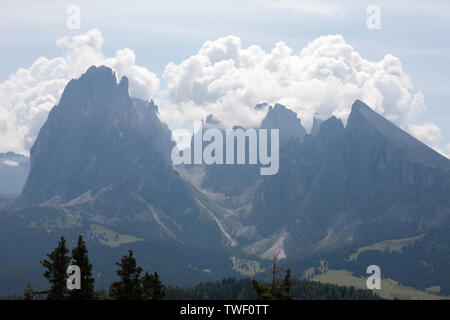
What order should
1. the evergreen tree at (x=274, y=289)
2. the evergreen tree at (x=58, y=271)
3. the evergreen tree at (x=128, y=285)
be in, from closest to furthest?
1. the evergreen tree at (x=274, y=289)
2. the evergreen tree at (x=128, y=285)
3. the evergreen tree at (x=58, y=271)

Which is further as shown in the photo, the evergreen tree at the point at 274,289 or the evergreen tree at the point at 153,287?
the evergreen tree at the point at 153,287

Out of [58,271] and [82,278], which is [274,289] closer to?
[82,278]

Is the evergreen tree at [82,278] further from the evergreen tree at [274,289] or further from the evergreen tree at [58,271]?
the evergreen tree at [274,289]

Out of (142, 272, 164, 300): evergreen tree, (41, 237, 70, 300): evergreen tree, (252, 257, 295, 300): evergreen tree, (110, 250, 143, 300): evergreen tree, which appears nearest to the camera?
(252, 257, 295, 300): evergreen tree

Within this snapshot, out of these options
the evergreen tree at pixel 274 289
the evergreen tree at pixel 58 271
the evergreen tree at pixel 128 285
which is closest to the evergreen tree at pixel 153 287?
the evergreen tree at pixel 128 285

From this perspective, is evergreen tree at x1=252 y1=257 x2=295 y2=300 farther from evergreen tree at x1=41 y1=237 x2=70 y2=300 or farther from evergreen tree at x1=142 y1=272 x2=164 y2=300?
evergreen tree at x1=41 y1=237 x2=70 y2=300

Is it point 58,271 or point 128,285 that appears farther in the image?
point 58,271

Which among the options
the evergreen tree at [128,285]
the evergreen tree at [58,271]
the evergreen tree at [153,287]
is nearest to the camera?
the evergreen tree at [128,285]

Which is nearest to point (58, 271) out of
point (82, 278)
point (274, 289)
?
point (82, 278)

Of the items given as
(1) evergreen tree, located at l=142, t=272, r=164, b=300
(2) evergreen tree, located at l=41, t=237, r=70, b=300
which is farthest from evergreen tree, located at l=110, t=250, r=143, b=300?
(2) evergreen tree, located at l=41, t=237, r=70, b=300
